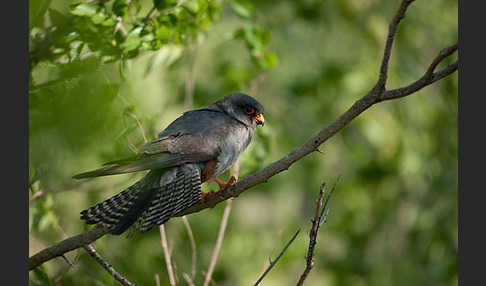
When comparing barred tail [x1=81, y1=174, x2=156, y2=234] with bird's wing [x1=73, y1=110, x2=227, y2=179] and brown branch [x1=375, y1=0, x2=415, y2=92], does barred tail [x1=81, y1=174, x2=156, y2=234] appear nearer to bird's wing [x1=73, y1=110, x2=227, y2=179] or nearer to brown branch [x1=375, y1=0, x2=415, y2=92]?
bird's wing [x1=73, y1=110, x2=227, y2=179]

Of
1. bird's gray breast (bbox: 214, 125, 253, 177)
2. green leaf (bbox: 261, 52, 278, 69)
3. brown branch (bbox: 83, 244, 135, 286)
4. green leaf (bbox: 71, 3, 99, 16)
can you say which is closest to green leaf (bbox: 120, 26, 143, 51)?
green leaf (bbox: 71, 3, 99, 16)

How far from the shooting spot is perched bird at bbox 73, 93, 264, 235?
9.77 feet

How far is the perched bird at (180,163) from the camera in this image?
298 cm

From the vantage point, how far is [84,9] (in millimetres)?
2947

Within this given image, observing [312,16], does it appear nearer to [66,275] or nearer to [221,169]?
[221,169]

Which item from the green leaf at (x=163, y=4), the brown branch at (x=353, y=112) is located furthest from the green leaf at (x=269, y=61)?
the brown branch at (x=353, y=112)

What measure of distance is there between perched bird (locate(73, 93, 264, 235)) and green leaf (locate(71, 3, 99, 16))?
0.88m

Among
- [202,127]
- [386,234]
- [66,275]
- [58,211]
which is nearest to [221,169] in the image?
[202,127]

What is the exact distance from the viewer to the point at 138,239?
6270 millimetres

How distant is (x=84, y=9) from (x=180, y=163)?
1.19 meters

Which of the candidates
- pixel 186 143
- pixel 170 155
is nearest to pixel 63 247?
pixel 170 155

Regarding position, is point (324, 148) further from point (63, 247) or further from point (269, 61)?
point (63, 247)

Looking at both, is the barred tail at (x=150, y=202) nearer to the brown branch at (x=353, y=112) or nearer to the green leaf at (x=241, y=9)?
the brown branch at (x=353, y=112)

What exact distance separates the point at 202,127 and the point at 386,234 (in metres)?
4.74
